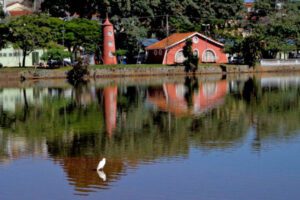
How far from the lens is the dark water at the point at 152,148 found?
16047 millimetres

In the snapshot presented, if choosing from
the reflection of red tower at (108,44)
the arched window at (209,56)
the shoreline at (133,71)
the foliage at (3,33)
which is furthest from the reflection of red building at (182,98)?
the arched window at (209,56)

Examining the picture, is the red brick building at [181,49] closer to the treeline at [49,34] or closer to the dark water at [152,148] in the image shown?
the treeline at [49,34]

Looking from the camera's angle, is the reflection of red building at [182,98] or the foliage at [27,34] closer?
the reflection of red building at [182,98]

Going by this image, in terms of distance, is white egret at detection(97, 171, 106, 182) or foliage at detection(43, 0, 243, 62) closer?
white egret at detection(97, 171, 106, 182)

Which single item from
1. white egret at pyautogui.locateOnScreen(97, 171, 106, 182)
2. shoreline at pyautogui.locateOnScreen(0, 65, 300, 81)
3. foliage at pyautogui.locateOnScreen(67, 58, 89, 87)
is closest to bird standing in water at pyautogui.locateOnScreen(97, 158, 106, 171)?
white egret at pyautogui.locateOnScreen(97, 171, 106, 182)

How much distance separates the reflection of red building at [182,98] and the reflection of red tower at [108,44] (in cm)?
2048

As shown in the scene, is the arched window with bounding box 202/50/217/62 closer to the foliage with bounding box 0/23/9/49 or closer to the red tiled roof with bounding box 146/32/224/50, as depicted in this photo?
the red tiled roof with bounding box 146/32/224/50

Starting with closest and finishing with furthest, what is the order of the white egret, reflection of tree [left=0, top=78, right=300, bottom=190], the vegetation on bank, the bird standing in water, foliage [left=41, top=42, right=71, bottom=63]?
the white egret, the bird standing in water, reflection of tree [left=0, top=78, right=300, bottom=190], foliage [left=41, top=42, right=71, bottom=63], the vegetation on bank

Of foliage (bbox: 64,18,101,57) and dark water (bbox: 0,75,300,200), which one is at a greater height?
foliage (bbox: 64,18,101,57)

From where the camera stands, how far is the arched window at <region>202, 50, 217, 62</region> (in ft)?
260

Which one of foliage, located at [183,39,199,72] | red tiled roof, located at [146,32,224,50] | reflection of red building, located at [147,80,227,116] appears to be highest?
red tiled roof, located at [146,32,224,50]

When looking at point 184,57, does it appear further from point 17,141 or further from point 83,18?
point 17,141

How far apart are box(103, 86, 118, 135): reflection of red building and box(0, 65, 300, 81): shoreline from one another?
14.9m

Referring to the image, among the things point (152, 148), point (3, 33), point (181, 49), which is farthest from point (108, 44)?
point (152, 148)
